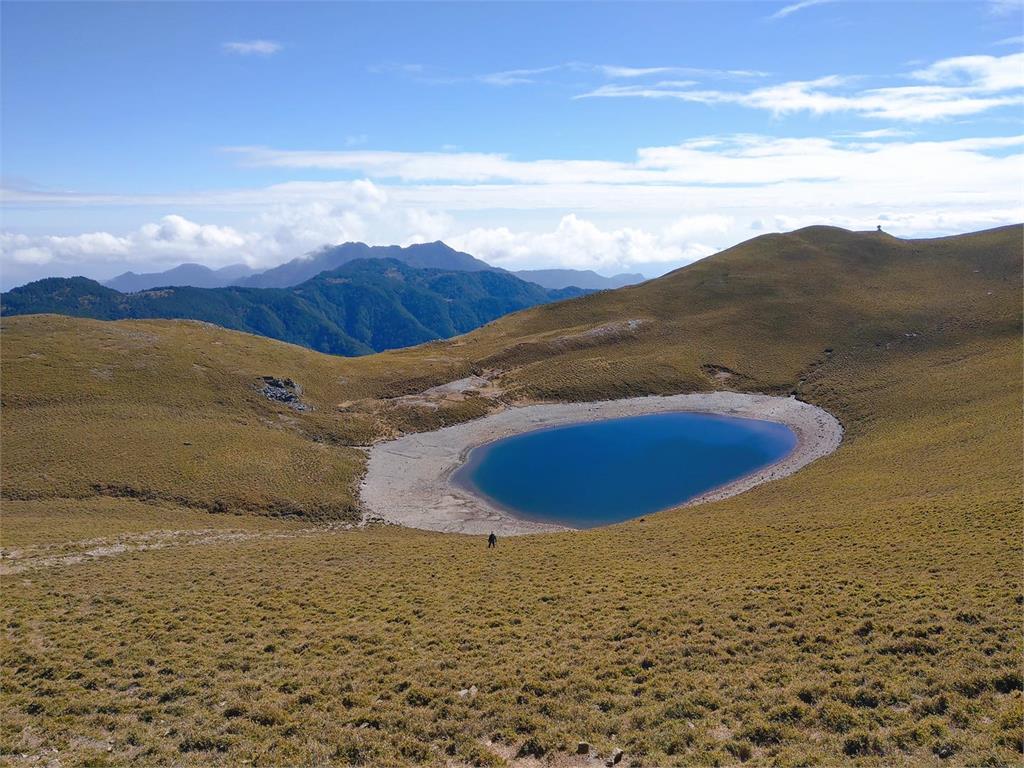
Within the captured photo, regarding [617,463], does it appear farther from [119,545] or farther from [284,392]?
[119,545]

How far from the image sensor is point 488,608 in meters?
22.8

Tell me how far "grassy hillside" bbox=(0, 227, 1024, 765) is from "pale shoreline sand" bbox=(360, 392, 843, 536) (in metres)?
3.93

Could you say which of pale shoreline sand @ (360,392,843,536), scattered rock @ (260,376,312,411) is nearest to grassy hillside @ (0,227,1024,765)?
pale shoreline sand @ (360,392,843,536)

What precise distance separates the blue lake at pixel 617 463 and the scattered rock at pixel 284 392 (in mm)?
26878

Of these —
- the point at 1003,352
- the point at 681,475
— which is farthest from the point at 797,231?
the point at 681,475

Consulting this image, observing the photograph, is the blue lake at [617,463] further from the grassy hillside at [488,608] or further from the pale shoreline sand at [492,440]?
the grassy hillside at [488,608]

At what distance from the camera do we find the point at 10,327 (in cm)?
8238

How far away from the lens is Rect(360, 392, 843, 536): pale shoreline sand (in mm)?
51312

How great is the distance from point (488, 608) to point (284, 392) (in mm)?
64358

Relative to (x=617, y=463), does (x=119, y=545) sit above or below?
above

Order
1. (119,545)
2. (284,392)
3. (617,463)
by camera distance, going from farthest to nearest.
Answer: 1. (284,392)
2. (617,463)
3. (119,545)

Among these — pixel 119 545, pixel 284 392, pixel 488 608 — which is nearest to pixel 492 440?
pixel 284 392

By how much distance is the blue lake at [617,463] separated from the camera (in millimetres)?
53938

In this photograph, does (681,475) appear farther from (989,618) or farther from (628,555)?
(989,618)
